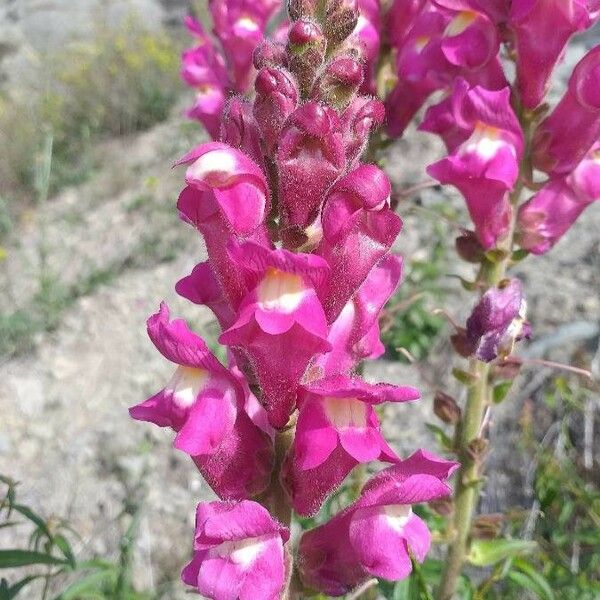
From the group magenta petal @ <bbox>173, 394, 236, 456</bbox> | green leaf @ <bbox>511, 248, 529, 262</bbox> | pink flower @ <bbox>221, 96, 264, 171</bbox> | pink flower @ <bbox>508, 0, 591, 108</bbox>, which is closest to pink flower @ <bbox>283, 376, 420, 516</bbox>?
magenta petal @ <bbox>173, 394, 236, 456</bbox>

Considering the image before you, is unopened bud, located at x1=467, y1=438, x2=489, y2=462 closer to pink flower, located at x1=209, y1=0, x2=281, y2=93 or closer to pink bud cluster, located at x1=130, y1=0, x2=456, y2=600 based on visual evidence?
pink bud cluster, located at x1=130, y1=0, x2=456, y2=600

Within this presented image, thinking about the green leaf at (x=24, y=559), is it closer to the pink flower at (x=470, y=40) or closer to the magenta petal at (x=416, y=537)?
the magenta petal at (x=416, y=537)

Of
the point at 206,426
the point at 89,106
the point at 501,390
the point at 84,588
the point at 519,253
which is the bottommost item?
the point at 89,106

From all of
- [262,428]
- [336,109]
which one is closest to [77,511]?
[262,428]

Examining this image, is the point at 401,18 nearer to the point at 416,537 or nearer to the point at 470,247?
the point at 470,247

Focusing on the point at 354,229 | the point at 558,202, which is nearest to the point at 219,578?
the point at 354,229

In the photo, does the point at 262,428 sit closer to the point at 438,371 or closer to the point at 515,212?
the point at 515,212
